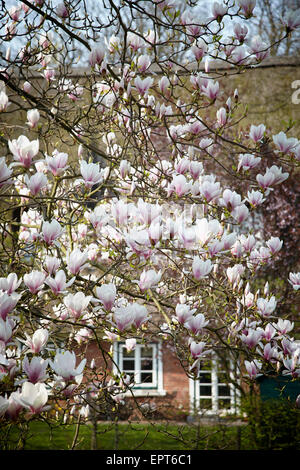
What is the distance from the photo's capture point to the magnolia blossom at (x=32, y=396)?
1.50 metres

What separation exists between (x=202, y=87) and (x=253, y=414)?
351 cm

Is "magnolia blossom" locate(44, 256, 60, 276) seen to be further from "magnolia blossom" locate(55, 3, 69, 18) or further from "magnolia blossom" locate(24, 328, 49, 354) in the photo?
"magnolia blossom" locate(55, 3, 69, 18)

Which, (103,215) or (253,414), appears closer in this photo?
(103,215)

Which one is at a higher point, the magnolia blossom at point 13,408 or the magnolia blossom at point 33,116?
the magnolia blossom at point 33,116

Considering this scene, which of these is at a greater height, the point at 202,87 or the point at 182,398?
the point at 202,87

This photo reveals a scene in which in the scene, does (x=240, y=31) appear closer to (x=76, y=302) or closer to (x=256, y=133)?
(x=256, y=133)

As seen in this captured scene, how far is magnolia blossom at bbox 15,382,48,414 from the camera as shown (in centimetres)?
150

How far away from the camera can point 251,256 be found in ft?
9.46

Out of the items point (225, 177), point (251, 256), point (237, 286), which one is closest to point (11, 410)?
point (237, 286)

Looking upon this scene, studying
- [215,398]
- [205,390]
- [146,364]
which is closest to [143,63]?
[215,398]

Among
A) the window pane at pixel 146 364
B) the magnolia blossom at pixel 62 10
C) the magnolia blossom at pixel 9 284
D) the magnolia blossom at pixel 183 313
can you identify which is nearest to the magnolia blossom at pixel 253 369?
the magnolia blossom at pixel 183 313

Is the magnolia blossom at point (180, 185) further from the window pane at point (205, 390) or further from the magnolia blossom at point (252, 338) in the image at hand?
the window pane at point (205, 390)

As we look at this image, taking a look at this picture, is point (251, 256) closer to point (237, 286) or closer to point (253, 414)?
point (237, 286)
